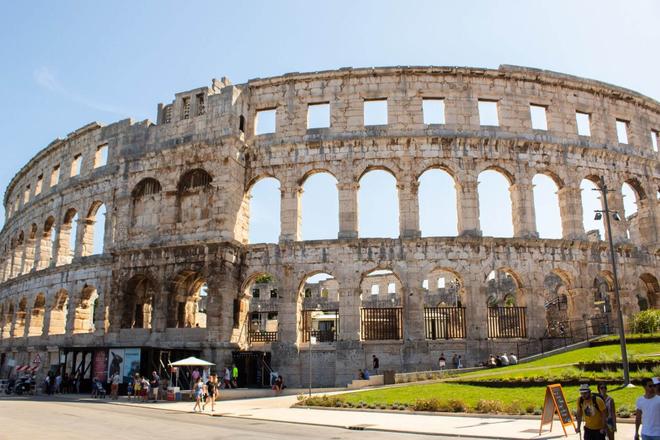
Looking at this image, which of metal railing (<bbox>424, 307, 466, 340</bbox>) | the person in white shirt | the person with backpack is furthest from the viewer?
metal railing (<bbox>424, 307, 466, 340</bbox>)

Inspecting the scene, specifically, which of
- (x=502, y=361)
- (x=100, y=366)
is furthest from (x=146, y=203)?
(x=502, y=361)

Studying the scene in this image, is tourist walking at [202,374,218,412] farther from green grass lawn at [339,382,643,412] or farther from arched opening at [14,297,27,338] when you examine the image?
arched opening at [14,297,27,338]

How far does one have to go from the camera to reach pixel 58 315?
3494 cm

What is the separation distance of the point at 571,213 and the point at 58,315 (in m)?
31.4

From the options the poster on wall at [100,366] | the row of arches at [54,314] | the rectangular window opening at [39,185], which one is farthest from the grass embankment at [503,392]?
the rectangular window opening at [39,185]

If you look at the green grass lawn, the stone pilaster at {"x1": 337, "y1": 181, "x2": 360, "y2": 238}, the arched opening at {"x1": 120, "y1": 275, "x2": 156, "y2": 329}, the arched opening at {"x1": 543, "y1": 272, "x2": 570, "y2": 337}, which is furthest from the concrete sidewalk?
the arched opening at {"x1": 543, "y1": 272, "x2": 570, "y2": 337}

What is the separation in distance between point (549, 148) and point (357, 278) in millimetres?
12958

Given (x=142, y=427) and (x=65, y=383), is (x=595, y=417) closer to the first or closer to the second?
(x=142, y=427)

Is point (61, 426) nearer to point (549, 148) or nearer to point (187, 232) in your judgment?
point (187, 232)

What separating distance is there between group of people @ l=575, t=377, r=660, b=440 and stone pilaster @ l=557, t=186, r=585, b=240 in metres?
22.0

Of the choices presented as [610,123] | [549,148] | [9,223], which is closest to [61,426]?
[549,148]

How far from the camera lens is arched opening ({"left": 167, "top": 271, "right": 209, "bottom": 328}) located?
1122 inches

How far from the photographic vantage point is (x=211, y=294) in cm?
2697

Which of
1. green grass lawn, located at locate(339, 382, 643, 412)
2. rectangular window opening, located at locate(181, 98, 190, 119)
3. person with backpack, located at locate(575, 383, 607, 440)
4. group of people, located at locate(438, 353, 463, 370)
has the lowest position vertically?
green grass lawn, located at locate(339, 382, 643, 412)
